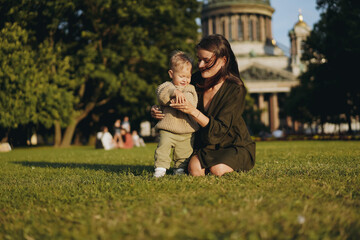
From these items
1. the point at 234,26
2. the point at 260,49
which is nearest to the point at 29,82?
the point at 260,49

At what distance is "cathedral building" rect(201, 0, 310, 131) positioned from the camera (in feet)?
236

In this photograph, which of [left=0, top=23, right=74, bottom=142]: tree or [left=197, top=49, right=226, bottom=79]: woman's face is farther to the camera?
[left=0, top=23, right=74, bottom=142]: tree

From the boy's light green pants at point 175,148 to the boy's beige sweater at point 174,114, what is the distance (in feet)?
0.34

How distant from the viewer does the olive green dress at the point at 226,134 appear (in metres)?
5.11

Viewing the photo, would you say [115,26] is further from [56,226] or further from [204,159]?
[56,226]

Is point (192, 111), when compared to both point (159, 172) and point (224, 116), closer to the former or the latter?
point (224, 116)

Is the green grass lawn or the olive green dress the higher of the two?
the olive green dress

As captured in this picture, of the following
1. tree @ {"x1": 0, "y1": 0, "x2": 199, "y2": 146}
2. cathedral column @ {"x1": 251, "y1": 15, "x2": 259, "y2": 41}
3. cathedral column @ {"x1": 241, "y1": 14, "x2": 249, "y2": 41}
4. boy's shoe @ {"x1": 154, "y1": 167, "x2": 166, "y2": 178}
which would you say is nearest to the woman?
boy's shoe @ {"x1": 154, "y1": 167, "x2": 166, "y2": 178}

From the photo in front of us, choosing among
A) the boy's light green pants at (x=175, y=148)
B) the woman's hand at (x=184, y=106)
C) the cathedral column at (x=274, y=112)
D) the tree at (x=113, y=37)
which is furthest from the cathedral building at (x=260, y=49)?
the woman's hand at (x=184, y=106)

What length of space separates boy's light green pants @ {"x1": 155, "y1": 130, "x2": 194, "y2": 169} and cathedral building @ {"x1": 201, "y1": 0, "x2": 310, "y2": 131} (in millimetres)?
65884

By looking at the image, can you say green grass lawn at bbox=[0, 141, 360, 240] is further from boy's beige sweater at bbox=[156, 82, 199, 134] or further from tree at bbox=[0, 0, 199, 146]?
tree at bbox=[0, 0, 199, 146]

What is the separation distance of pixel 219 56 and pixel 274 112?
7277cm

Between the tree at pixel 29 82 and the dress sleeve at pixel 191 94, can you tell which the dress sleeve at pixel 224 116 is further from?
the tree at pixel 29 82

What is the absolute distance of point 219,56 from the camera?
5.19 meters
